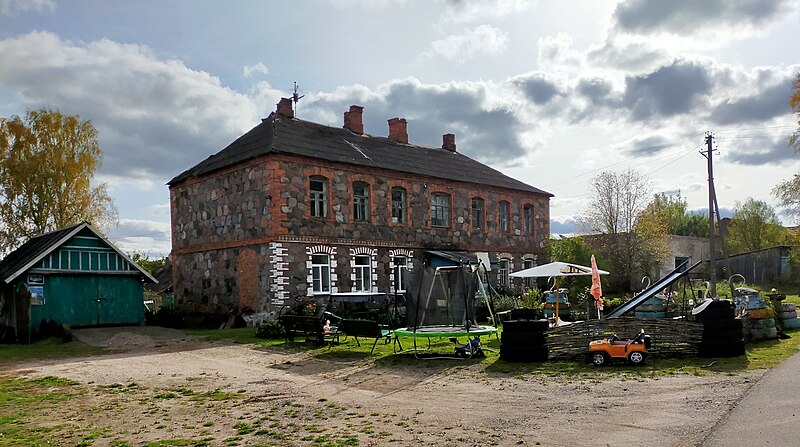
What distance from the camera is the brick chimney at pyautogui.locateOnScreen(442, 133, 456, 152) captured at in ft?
118

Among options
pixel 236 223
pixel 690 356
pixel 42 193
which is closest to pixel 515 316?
pixel 690 356

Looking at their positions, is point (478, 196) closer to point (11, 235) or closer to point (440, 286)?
point (440, 286)

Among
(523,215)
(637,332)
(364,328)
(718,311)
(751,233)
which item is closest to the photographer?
(718,311)

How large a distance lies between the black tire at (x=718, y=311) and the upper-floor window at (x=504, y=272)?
18.9m

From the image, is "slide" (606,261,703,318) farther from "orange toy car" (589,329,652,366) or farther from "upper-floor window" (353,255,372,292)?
"upper-floor window" (353,255,372,292)

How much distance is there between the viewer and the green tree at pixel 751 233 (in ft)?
181

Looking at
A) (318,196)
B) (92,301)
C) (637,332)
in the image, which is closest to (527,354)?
(637,332)

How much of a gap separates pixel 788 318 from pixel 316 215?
15.4 metres

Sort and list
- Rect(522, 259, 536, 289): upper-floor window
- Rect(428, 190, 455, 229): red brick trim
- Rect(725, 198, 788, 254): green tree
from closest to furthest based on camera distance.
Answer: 1. Rect(428, 190, 455, 229): red brick trim
2. Rect(522, 259, 536, 289): upper-floor window
3. Rect(725, 198, 788, 254): green tree

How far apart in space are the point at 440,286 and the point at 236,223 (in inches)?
479

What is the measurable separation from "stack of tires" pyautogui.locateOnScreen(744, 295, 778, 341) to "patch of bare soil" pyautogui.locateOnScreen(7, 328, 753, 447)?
217 inches

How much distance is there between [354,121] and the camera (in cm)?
3141

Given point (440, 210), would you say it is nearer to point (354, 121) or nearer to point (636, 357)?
point (354, 121)

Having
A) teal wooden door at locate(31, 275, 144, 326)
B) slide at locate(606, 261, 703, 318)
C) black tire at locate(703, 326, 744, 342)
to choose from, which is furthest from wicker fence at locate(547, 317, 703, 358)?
teal wooden door at locate(31, 275, 144, 326)
